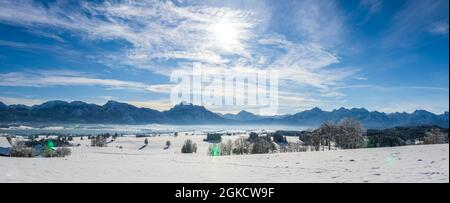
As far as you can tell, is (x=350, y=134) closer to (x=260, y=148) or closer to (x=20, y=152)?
(x=260, y=148)

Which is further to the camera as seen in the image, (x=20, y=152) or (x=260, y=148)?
(x=260, y=148)

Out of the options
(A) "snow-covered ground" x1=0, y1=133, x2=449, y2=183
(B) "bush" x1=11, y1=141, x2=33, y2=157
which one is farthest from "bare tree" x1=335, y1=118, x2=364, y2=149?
(B) "bush" x1=11, y1=141, x2=33, y2=157

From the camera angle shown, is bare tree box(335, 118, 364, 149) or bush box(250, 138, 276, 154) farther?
bush box(250, 138, 276, 154)

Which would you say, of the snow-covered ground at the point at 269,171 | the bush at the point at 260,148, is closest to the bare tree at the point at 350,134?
the bush at the point at 260,148

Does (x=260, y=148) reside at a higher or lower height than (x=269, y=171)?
lower

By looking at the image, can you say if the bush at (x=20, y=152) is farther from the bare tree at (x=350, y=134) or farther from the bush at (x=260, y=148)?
the bare tree at (x=350, y=134)

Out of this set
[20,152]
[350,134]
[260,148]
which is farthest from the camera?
[260,148]

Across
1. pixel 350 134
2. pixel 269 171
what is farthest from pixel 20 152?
pixel 269 171

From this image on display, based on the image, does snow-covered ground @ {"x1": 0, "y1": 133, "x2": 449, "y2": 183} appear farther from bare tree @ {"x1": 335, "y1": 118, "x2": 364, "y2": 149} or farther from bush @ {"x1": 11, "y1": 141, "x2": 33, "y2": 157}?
bush @ {"x1": 11, "y1": 141, "x2": 33, "y2": 157}

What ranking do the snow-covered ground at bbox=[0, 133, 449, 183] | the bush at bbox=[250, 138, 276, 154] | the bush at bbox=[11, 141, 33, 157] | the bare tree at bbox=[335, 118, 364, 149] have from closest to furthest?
the snow-covered ground at bbox=[0, 133, 449, 183] < the bare tree at bbox=[335, 118, 364, 149] < the bush at bbox=[11, 141, 33, 157] < the bush at bbox=[250, 138, 276, 154]

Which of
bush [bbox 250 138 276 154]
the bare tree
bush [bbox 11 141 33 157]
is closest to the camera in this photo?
the bare tree

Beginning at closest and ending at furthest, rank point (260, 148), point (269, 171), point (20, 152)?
point (269, 171) → point (20, 152) → point (260, 148)
